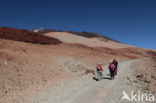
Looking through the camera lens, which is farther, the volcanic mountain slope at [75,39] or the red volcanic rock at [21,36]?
the volcanic mountain slope at [75,39]

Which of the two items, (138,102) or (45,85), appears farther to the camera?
(45,85)

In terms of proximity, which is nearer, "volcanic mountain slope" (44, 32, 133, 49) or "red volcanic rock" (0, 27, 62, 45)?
"red volcanic rock" (0, 27, 62, 45)

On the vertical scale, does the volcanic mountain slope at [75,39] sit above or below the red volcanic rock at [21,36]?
above

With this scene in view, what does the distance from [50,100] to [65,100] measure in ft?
3.39

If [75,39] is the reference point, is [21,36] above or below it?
below

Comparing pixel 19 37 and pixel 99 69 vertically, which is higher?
pixel 19 37

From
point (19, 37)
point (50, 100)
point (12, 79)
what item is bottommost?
point (50, 100)

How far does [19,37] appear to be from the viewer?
1594 inches

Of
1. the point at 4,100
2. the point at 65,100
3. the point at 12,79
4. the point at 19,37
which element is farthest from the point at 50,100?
the point at 19,37

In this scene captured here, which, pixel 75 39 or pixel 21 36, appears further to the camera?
pixel 75 39

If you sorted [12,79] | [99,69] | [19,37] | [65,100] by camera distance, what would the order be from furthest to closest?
[19,37]
[99,69]
[12,79]
[65,100]

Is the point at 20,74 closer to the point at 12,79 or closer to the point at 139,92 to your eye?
the point at 12,79

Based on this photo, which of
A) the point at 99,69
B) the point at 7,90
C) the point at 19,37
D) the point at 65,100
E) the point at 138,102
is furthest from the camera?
the point at 19,37

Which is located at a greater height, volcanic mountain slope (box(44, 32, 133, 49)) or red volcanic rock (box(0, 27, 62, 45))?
volcanic mountain slope (box(44, 32, 133, 49))
